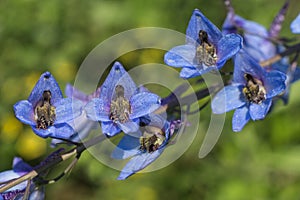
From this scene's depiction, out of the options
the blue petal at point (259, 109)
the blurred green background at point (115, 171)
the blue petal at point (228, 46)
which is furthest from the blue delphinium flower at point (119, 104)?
the blurred green background at point (115, 171)

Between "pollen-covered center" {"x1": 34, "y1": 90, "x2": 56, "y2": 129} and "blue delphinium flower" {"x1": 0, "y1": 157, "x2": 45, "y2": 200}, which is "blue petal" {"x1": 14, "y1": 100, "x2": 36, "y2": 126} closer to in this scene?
→ "pollen-covered center" {"x1": 34, "y1": 90, "x2": 56, "y2": 129}

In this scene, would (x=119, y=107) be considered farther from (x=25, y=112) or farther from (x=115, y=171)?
(x=115, y=171)

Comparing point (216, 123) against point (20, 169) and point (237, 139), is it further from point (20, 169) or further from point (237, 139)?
point (237, 139)

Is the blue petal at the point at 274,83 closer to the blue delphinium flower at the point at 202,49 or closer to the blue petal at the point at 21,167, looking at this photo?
the blue delphinium flower at the point at 202,49

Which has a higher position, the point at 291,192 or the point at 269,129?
the point at 269,129

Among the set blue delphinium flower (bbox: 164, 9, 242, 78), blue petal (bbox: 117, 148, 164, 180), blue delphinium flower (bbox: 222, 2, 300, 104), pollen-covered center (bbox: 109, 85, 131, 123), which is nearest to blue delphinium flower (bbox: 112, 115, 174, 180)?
blue petal (bbox: 117, 148, 164, 180)

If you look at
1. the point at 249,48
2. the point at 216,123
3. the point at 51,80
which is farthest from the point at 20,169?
the point at 249,48
